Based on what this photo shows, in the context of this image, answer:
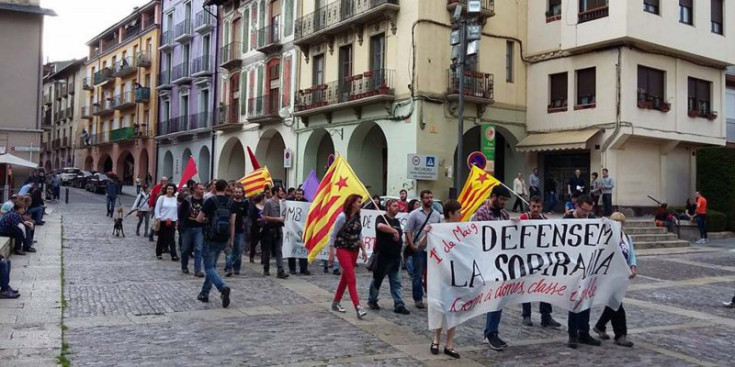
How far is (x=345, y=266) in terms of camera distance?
29.4 ft

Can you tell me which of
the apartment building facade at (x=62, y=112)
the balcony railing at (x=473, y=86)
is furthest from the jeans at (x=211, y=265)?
the apartment building facade at (x=62, y=112)

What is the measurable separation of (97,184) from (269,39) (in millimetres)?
18928

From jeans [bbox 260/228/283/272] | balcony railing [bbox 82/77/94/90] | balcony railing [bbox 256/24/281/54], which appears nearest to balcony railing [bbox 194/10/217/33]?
balcony railing [bbox 256/24/281/54]

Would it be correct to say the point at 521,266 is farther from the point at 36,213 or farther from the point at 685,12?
the point at 685,12

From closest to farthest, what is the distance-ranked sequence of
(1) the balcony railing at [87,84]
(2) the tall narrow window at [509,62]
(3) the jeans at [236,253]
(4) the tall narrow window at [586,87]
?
1. (3) the jeans at [236,253]
2. (4) the tall narrow window at [586,87]
3. (2) the tall narrow window at [509,62]
4. (1) the balcony railing at [87,84]

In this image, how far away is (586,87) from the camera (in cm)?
2416

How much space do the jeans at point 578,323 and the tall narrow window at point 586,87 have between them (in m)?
17.5

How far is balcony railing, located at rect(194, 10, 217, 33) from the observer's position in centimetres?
3864

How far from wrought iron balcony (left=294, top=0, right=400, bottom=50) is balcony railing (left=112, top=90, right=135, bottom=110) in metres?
25.0

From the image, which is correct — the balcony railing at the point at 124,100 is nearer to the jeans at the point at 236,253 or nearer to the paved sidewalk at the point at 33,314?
the paved sidewalk at the point at 33,314

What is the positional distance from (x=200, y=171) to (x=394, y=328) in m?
33.4

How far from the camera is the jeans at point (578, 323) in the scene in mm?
7500

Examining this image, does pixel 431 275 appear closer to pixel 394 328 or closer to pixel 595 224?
pixel 394 328

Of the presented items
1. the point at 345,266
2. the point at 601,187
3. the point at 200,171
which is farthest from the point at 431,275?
the point at 200,171
